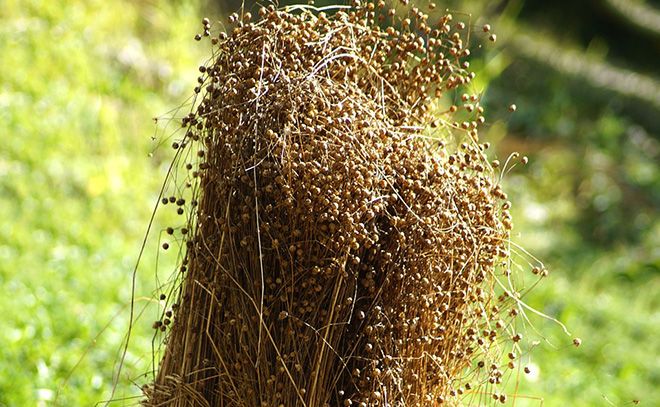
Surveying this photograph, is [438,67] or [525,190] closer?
[438,67]

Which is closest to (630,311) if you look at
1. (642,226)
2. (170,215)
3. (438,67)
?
(642,226)

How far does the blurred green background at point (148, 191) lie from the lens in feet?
14.5

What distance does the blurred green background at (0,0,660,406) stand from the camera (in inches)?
174

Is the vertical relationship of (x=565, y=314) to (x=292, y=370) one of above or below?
above

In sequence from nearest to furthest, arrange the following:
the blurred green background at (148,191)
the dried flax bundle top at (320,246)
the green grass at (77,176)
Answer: the dried flax bundle top at (320,246), the green grass at (77,176), the blurred green background at (148,191)

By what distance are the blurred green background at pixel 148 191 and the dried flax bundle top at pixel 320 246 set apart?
1.44ft

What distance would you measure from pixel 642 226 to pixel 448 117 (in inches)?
217

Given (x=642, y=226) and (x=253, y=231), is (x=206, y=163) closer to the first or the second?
(x=253, y=231)

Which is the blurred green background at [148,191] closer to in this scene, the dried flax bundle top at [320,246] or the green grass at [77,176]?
the green grass at [77,176]

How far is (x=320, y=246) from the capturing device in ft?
7.80

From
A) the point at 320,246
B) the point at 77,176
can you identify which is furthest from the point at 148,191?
the point at 320,246

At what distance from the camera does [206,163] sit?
8.29 feet

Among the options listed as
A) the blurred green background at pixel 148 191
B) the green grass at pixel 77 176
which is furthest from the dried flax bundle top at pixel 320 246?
the green grass at pixel 77 176

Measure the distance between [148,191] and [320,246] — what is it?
381cm
